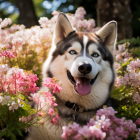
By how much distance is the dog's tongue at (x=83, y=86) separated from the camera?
2.71 meters

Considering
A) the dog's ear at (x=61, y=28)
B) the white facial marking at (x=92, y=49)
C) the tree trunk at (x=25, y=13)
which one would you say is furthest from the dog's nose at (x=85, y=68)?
the tree trunk at (x=25, y=13)

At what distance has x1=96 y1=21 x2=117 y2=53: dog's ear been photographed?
3.22m

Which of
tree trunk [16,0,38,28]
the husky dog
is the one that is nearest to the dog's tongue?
the husky dog

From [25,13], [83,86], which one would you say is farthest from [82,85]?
[25,13]

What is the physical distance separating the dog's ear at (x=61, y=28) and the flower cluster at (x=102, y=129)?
1.66m

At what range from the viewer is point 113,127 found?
6.46 ft

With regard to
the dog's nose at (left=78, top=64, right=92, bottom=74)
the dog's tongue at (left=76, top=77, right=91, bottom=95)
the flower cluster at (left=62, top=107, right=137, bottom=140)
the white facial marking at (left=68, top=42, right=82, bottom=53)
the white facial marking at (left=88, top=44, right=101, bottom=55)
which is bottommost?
the flower cluster at (left=62, top=107, right=137, bottom=140)

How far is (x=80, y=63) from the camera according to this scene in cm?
254

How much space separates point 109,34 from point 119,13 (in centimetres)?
352

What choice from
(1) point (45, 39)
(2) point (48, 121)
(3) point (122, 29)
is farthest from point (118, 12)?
(2) point (48, 121)

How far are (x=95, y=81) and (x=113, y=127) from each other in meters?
1.05

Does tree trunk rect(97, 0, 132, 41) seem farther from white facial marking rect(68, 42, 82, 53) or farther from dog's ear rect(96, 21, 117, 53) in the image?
white facial marking rect(68, 42, 82, 53)

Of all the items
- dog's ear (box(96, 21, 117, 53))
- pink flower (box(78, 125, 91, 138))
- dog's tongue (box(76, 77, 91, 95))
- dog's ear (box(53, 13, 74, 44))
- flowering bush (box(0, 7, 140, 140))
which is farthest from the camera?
dog's ear (box(96, 21, 117, 53))

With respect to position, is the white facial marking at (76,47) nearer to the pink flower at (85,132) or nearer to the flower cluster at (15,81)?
the flower cluster at (15,81)
